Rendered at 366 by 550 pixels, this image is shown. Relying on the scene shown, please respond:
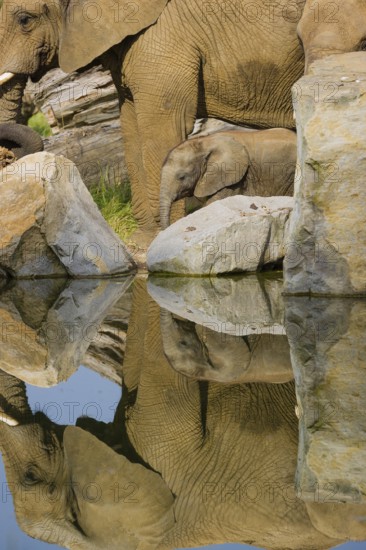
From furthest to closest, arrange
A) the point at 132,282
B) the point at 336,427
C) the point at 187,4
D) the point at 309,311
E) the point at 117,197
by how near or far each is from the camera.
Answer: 1. the point at 117,197
2. the point at 187,4
3. the point at 132,282
4. the point at 309,311
5. the point at 336,427

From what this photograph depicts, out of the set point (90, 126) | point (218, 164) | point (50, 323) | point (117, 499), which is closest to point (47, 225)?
point (50, 323)

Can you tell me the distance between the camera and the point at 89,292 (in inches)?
308

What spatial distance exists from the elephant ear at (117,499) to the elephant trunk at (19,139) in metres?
6.12

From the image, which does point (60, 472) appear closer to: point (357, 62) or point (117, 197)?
point (357, 62)

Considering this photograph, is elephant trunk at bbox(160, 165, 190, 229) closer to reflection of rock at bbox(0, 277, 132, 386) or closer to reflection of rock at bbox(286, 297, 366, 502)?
reflection of rock at bbox(0, 277, 132, 386)

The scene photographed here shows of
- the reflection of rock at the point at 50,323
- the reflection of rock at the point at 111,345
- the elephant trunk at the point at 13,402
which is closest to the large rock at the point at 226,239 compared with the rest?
the reflection of rock at the point at 50,323

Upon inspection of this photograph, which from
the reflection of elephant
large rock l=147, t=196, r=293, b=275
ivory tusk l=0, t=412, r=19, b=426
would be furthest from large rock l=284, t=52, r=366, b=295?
ivory tusk l=0, t=412, r=19, b=426

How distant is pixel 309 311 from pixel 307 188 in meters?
0.79

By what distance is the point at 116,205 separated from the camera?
11008 mm

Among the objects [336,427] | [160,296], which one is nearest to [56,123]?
[160,296]

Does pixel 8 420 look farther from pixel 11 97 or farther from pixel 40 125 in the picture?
pixel 40 125

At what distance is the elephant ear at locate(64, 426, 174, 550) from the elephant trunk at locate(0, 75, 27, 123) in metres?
6.20

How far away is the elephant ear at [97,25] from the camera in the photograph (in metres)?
9.30

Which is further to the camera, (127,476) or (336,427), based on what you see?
(336,427)
